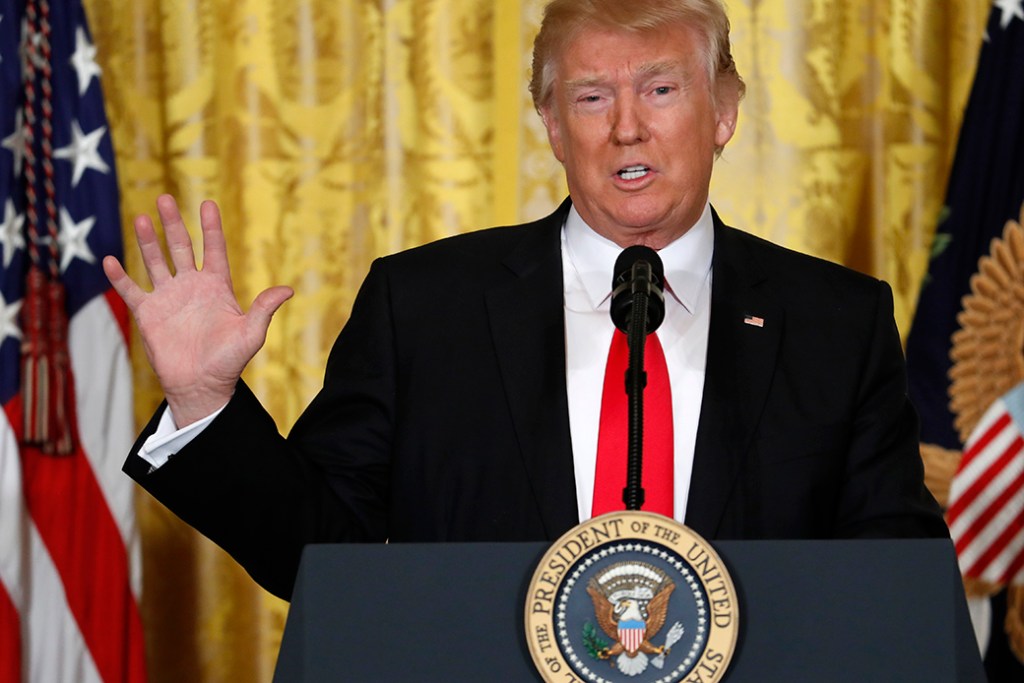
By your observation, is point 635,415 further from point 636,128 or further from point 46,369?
point 46,369

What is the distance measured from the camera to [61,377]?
2.99m

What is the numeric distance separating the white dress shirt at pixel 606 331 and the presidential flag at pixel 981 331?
129cm

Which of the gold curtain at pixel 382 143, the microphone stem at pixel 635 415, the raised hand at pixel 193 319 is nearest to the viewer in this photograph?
the microphone stem at pixel 635 415

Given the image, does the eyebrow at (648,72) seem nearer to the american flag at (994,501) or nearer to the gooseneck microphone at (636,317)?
the gooseneck microphone at (636,317)

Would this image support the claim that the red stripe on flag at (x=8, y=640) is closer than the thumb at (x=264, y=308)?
No

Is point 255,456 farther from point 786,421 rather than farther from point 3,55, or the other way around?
point 3,55

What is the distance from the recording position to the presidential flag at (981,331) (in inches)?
123

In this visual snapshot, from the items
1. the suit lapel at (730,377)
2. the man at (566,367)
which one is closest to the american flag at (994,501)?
the man at (566,367)

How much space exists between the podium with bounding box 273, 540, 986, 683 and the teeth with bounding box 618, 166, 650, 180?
0.89 m

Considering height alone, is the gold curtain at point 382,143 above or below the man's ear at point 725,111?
below

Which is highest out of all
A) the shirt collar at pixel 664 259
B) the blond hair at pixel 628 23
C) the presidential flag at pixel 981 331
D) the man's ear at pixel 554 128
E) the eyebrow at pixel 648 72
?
the blond hair at pixel 628 23

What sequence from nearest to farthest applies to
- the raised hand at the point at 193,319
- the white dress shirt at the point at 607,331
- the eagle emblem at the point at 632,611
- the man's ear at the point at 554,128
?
1. the eagle emblem at the point at 632,611
2. the raised hand at the point at 193,319
3. the white dress shirt at the point at 607,331
4. the man's ear at the point at 554,128

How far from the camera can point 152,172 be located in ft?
11.6

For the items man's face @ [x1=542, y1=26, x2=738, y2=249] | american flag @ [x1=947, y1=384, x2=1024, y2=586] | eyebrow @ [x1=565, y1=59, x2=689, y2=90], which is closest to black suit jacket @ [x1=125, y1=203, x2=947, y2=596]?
man's face @ [x1=542, y1=26, x2=738, y2=249]
